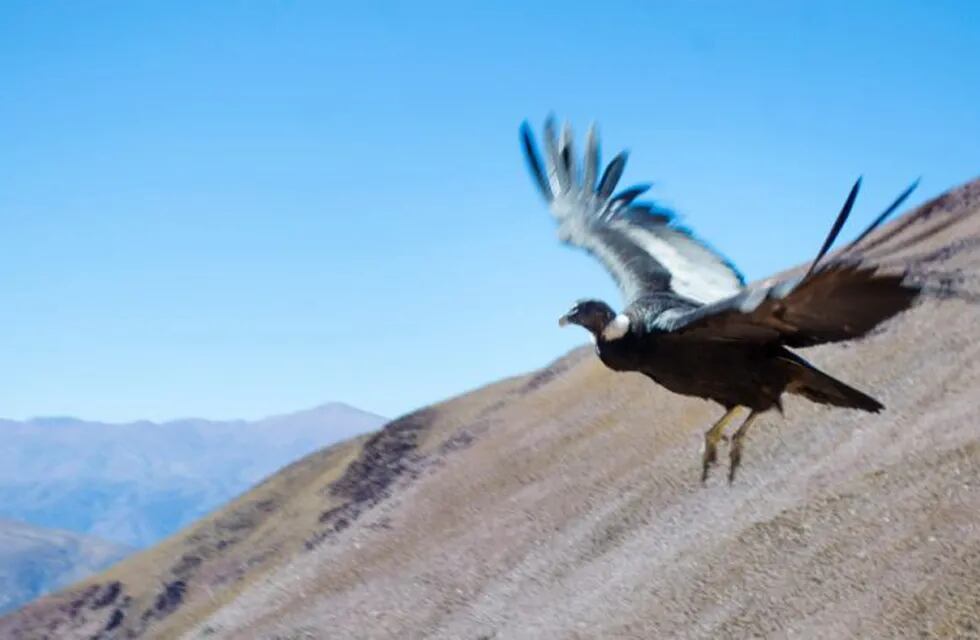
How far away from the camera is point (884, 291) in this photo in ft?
29.8

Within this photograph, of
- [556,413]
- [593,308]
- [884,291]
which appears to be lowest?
[884,291]

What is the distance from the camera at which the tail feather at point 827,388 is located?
10.9 meters

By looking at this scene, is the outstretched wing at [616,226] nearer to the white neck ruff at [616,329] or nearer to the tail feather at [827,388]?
the tail feather at [827,388]

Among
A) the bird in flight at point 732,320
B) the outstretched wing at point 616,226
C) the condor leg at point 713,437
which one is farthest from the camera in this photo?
the outstretched wing at point 616,226

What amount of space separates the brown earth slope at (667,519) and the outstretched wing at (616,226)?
2.47m

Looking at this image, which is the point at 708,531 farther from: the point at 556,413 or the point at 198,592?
the point at 198,592

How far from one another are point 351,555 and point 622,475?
22.2 m

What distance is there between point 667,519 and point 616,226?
129ft

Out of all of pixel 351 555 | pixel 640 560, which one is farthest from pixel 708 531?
pixel 351 555

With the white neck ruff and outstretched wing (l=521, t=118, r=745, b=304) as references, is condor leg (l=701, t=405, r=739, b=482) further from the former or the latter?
outstretched wing (l=521, t=118, r=745, b=304)

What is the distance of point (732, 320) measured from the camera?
990 centimetres

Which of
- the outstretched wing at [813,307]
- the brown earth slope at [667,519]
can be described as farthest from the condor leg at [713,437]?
the brown earth slope at [667,519]

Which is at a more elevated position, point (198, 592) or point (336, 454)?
point (336, 454)

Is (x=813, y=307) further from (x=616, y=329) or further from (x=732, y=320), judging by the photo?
(x=616, y=329)
